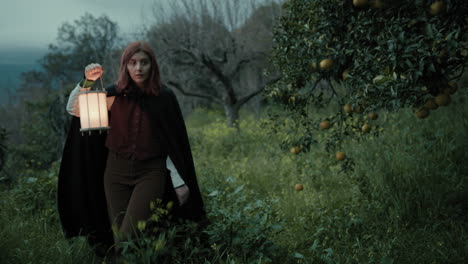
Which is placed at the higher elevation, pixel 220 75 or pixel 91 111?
pixel 220 75

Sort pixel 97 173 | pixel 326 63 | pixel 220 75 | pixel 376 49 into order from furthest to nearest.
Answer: pixel 220 75
pixel 97 173
pixel 326 63
pixel 376 49

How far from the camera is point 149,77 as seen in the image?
8.21 ft

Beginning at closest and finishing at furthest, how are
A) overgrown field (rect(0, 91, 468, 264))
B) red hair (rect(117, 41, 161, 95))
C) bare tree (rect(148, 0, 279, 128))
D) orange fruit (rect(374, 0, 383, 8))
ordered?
orange fruit (rect(374, 0, 383, 8)) → red hair (rect(117, 41, 161, 95)) → overgrown field (rect(0, 91, 468, 264)) → bare tree (rect(148, 0, 279, 128))

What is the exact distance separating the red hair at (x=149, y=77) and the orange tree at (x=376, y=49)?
2.81 feet

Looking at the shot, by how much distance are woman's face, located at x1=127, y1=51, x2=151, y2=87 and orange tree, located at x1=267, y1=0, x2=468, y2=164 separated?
0.91m

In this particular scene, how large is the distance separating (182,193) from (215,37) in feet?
28.4

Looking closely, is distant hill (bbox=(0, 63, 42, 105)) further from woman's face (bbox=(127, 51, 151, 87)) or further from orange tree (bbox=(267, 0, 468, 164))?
orange tree (bbox=(267, 0, 468, 164))

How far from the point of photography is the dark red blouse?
238cm

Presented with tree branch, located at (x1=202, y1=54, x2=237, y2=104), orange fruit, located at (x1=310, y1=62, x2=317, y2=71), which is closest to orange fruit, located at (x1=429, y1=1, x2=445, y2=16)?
orange fruit, located at (x1=310, y1=62, x2=317, y2=71)

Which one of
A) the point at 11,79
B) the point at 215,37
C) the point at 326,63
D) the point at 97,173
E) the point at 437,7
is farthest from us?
the point at 11,79

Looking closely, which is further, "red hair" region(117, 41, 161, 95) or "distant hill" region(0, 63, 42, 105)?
"distant hill" region(0, 63, 42, 105)

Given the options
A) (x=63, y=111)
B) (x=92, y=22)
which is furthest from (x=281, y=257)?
(x=92, y=22)

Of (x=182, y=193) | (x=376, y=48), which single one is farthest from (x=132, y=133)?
(x=376, y=48)

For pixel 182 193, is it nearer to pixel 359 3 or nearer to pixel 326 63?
pixel 326 63
